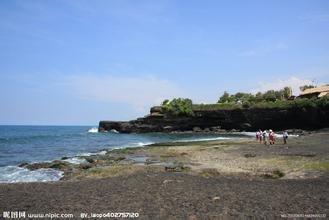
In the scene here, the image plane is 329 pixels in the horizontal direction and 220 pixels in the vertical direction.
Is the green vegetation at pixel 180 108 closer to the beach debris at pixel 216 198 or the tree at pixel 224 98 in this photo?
the tree at pixel 224 98

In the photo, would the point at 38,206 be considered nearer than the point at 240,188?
Yes

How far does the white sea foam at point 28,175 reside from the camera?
24500mm

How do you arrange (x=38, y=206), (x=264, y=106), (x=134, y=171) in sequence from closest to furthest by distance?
(x=38, y=206) < (x=134, y=171) < (x=264, y=106)

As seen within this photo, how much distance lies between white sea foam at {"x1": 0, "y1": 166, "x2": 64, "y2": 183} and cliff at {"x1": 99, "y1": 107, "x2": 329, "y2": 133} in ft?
229

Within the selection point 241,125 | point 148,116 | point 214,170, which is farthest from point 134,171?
point 148,116

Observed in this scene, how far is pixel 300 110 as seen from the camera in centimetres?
8819

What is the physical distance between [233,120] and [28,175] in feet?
266

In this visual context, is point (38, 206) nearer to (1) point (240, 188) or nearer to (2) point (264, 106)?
(1) point (240, 188)

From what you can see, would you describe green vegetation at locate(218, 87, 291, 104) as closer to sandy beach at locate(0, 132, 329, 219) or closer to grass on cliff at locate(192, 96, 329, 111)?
grass on cliff at locate(192, 96, 329, 111)

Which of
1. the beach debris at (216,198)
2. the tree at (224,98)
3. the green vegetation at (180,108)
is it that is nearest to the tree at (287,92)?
the tree at (224,98)

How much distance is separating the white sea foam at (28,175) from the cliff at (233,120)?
6983 centimetres

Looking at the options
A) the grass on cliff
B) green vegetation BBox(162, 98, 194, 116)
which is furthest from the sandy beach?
green vegetation BBox(162, 98, 194, 116)

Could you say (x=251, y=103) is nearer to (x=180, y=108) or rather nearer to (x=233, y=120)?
(x=233, y=120)

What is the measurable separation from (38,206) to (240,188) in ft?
27.6
